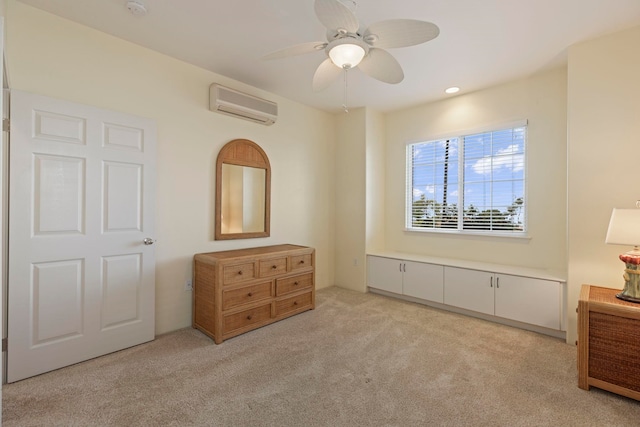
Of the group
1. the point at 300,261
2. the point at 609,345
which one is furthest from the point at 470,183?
the point at 300,261

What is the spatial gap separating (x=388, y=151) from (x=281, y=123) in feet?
5.70

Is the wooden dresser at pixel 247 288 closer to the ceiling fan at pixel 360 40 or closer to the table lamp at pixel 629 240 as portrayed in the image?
the ceiling fan at pixel 360 40

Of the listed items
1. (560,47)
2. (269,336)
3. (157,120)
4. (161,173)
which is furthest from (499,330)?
(157,120)

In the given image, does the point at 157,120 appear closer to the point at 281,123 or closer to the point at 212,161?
the point at 212,161

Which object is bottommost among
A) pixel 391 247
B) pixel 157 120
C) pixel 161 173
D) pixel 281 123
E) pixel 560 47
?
pixel 391 247

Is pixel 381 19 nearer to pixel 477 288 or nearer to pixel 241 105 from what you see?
pixel 241 105

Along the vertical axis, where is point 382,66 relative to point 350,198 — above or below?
above

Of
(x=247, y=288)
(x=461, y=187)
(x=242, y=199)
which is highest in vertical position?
(x=461, y=187)

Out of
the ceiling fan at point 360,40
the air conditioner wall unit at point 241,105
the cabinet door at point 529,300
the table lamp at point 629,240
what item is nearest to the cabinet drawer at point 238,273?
the air conditioner wall unit at point 241,105

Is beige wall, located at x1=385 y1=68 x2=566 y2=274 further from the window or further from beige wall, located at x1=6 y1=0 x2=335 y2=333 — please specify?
beige wall, located at x1=6 y1=0 x2=335 y2=333

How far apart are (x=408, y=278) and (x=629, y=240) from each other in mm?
2260

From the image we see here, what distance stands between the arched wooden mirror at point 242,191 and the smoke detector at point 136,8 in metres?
1.42

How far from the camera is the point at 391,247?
4.84 meters

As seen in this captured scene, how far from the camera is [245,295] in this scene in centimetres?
315
